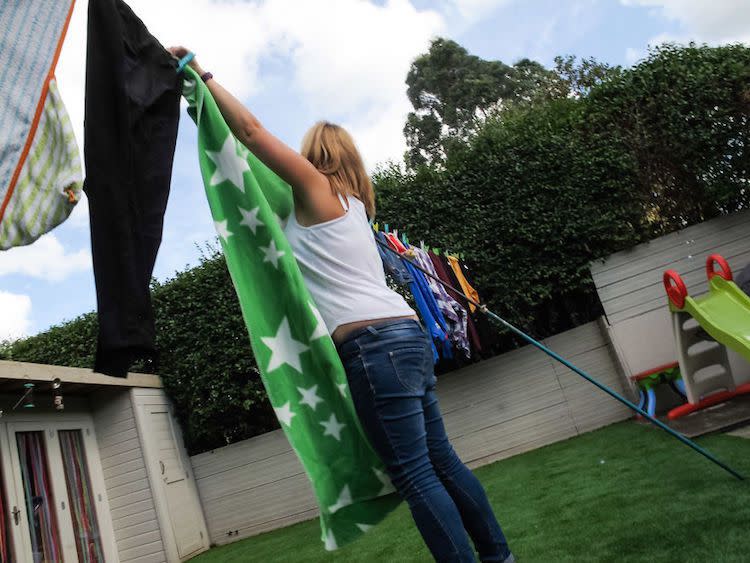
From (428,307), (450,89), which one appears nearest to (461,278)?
(428,307)

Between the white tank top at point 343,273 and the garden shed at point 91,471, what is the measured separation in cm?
361

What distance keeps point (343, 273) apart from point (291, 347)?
0.91 ft

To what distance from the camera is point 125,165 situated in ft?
4.68

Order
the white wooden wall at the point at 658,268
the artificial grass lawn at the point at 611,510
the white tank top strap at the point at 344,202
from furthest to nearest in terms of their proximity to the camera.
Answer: the white wooden wall at the point at 658,268
the artificial grass lawn at the point at 611,510
the white tank top strap at the point at 344,202

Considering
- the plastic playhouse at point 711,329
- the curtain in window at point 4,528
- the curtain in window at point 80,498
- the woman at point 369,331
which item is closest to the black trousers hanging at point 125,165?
the woman at point 369,331

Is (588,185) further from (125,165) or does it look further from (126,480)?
(125,165)

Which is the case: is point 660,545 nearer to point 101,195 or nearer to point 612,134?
point 101,195

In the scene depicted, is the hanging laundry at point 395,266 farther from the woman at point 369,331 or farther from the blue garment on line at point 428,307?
the woman at point 369,331

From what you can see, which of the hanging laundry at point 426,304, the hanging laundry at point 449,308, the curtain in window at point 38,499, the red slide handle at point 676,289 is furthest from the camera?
the hanging laundry at point 449,308

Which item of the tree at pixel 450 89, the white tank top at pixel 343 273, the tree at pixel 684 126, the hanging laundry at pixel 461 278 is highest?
the tree at pixel 450 89

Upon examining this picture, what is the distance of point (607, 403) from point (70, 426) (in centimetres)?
520

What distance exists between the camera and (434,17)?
22.1 m

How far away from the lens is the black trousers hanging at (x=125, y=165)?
1.31m

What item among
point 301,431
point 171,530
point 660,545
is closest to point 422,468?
point 301,431
